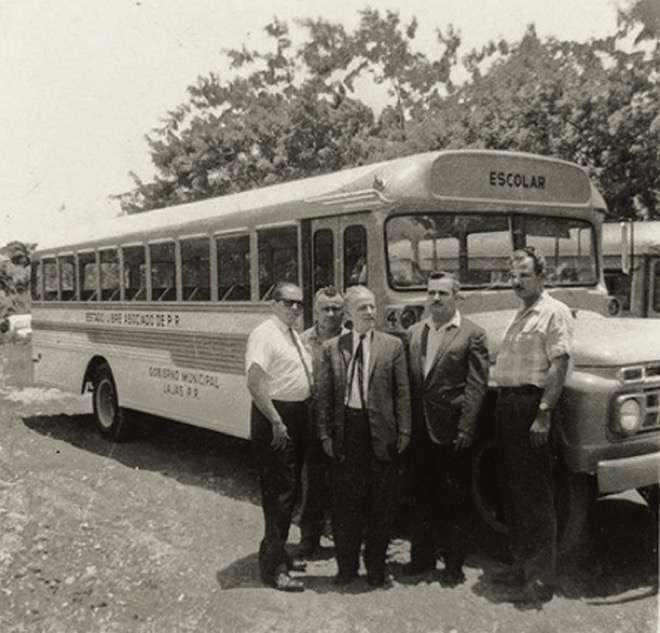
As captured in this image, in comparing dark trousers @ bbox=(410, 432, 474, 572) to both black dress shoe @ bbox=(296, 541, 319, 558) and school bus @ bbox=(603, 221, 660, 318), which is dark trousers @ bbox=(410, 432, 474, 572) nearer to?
black dress shoe @ bbox=(296, 541, 319, 558)

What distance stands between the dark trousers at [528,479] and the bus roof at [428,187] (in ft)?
6.38

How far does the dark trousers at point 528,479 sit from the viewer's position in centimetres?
519

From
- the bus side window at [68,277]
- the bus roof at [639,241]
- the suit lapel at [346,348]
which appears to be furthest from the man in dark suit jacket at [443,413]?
the bus roof at [639,241]

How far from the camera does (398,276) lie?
21.6 feet

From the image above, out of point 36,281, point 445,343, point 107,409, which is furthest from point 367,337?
point 36,281

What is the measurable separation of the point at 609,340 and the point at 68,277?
8.47m

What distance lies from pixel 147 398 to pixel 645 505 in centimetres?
542

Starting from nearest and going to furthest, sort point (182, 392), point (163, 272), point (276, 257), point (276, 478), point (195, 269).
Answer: point (276, 478)
point (276, 257)
point (195, 269)
point (182, 392)
point (163, 272)

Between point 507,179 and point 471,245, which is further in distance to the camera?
point 507,179

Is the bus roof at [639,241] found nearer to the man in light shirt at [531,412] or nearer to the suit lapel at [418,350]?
the suit lapel at [418,350]

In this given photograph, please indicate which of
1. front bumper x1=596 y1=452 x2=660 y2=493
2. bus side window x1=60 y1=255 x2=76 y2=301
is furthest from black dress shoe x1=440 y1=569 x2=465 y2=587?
bus side window x1=60 y1=255 x2=76 y2=301

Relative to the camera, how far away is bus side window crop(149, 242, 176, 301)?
9.45 meters

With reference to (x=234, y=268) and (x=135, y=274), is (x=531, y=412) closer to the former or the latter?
(x=234, y=268)

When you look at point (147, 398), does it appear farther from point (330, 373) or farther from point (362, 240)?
point (330, 373)
